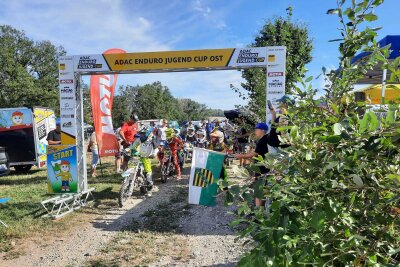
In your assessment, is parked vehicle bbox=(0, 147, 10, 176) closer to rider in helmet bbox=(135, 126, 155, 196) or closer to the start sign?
the start sign

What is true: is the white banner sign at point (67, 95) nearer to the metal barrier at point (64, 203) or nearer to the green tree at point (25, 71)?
the metal barrier at point (64, 203)

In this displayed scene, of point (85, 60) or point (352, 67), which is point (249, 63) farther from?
point (352, 67)

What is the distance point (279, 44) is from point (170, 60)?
3.66 m

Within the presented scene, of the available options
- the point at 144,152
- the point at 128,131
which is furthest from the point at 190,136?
the point at 144,152

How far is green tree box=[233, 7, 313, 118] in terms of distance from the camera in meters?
8.09

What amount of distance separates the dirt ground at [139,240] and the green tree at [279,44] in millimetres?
2873

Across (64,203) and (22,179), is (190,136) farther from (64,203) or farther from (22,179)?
(64,203)

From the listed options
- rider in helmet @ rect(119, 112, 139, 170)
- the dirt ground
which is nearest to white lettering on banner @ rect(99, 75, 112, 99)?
rider in helmet @ rect(119, 112, 139, 170)

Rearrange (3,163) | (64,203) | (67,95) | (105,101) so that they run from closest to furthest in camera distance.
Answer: (64,203) → (67,95) → (3,163) → (105,101)

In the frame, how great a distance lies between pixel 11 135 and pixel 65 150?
637 cm

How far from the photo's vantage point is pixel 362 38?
52.3 inches

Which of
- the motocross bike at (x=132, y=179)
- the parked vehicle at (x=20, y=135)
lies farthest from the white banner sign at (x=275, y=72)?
the parked vehicle at (x=20, y=135)

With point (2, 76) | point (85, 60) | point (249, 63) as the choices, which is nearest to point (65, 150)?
point (85, 60)

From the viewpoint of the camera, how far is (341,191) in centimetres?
118
